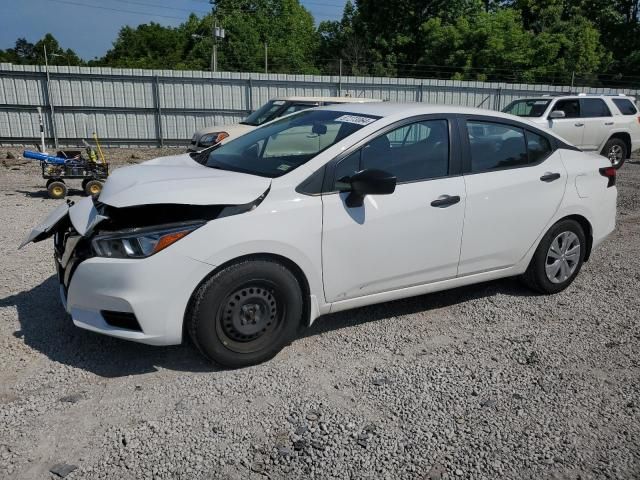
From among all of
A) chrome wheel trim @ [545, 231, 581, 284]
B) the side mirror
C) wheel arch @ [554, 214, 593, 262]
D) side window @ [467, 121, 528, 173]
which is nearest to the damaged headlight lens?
the side mirror

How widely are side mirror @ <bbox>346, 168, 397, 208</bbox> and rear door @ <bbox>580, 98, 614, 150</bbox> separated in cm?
1175

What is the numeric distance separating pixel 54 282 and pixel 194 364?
7.01 feet

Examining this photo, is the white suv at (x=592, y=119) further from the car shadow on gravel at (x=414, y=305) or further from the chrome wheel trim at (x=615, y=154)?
the car shadow on gravel at (x=414, y=305)

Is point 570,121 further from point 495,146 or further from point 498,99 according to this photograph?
point 495,146

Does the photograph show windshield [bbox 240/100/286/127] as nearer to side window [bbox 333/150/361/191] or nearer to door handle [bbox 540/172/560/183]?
door handle [bbox 540/172/560/183]

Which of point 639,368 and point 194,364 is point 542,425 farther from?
point 194,364

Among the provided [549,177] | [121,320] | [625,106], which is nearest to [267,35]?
[625,106]

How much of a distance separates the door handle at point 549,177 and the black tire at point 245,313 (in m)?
2.38

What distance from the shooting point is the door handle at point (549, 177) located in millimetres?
4695

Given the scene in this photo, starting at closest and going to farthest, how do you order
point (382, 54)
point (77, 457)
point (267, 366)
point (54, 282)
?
1. point (77, 457)
2. point (267, 366)
3. point (54, 282)
4. point (382, 54)

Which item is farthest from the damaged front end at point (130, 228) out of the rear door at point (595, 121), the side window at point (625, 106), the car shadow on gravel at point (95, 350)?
the side window at point (625, 106)

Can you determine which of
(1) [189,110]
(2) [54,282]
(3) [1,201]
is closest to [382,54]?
(1) [189,110]

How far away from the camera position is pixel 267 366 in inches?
146

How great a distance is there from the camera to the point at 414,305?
4.83m
